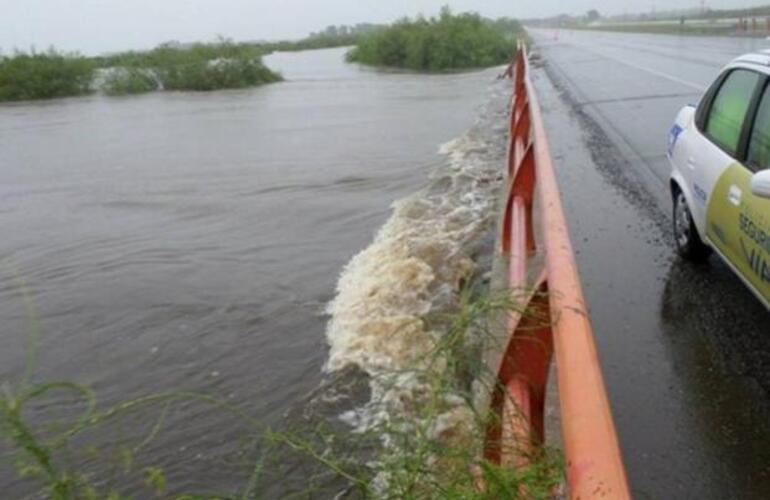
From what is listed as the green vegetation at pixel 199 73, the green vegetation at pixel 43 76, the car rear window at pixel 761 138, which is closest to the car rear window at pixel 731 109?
the car rear window at pixel 761 138

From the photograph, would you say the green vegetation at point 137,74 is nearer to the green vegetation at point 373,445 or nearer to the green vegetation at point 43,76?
the green vegetation at point 43,76

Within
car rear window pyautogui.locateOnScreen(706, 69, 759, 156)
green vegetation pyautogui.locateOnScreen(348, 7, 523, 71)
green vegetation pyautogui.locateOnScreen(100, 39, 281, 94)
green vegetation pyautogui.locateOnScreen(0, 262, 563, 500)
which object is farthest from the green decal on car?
green vegetation pyautogui.locateOnScreen(348, 7, 523, 71)

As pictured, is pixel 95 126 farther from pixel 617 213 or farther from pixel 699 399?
pixel 699 399

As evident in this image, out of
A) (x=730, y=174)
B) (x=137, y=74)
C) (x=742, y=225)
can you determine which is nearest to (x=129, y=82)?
(x=137, y=74)

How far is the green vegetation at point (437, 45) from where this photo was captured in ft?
168

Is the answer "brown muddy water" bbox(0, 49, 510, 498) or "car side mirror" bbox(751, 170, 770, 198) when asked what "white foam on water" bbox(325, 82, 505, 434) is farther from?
"car side mirror" bbox(751, 170, 770, 198)

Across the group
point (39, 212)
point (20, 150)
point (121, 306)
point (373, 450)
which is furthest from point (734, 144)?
point (20, 150)

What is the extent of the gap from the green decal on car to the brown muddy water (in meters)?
2.38

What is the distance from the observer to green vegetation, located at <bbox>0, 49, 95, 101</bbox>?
42.4 meters

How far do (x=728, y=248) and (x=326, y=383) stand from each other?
2.96 meters

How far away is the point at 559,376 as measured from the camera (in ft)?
6.15

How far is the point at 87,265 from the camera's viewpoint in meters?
8.91

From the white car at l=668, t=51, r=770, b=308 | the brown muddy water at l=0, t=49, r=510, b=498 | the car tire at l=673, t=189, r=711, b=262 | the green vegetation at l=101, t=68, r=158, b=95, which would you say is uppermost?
the green vegetation at l=101, t=68, r=158, b=95

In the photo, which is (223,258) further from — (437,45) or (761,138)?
(437,45)
